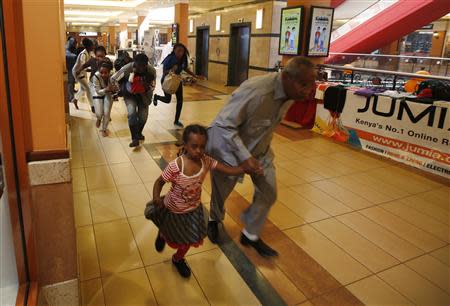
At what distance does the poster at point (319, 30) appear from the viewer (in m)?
6.73

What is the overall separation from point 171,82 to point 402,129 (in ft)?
11.3

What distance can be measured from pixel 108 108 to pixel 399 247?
4.45 m

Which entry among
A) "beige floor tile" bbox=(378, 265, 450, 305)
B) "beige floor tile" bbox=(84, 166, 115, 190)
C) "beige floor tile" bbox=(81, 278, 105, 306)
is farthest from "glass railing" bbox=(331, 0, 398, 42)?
"beige floor tile" bbox=(81, 278, 105, 306)

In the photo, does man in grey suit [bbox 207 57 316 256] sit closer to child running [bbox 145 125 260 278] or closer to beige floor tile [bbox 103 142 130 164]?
child running [bbox 145 125 260 278]

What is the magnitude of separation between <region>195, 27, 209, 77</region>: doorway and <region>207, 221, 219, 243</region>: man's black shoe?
12.3 meters

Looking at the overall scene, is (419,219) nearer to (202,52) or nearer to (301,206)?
(301,206)

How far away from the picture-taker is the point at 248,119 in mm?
2379

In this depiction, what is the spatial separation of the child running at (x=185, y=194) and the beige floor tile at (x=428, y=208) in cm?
229

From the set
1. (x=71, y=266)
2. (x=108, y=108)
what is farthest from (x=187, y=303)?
(x=108, y=108)

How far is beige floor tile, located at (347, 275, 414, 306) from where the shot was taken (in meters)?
2.30

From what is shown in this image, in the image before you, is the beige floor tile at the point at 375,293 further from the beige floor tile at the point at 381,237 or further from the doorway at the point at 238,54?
the doorway at the point at 238,54

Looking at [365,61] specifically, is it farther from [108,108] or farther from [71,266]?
[71,266]

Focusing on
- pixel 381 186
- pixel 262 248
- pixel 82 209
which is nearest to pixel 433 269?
pixel 262 248

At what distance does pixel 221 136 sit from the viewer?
2406mm
